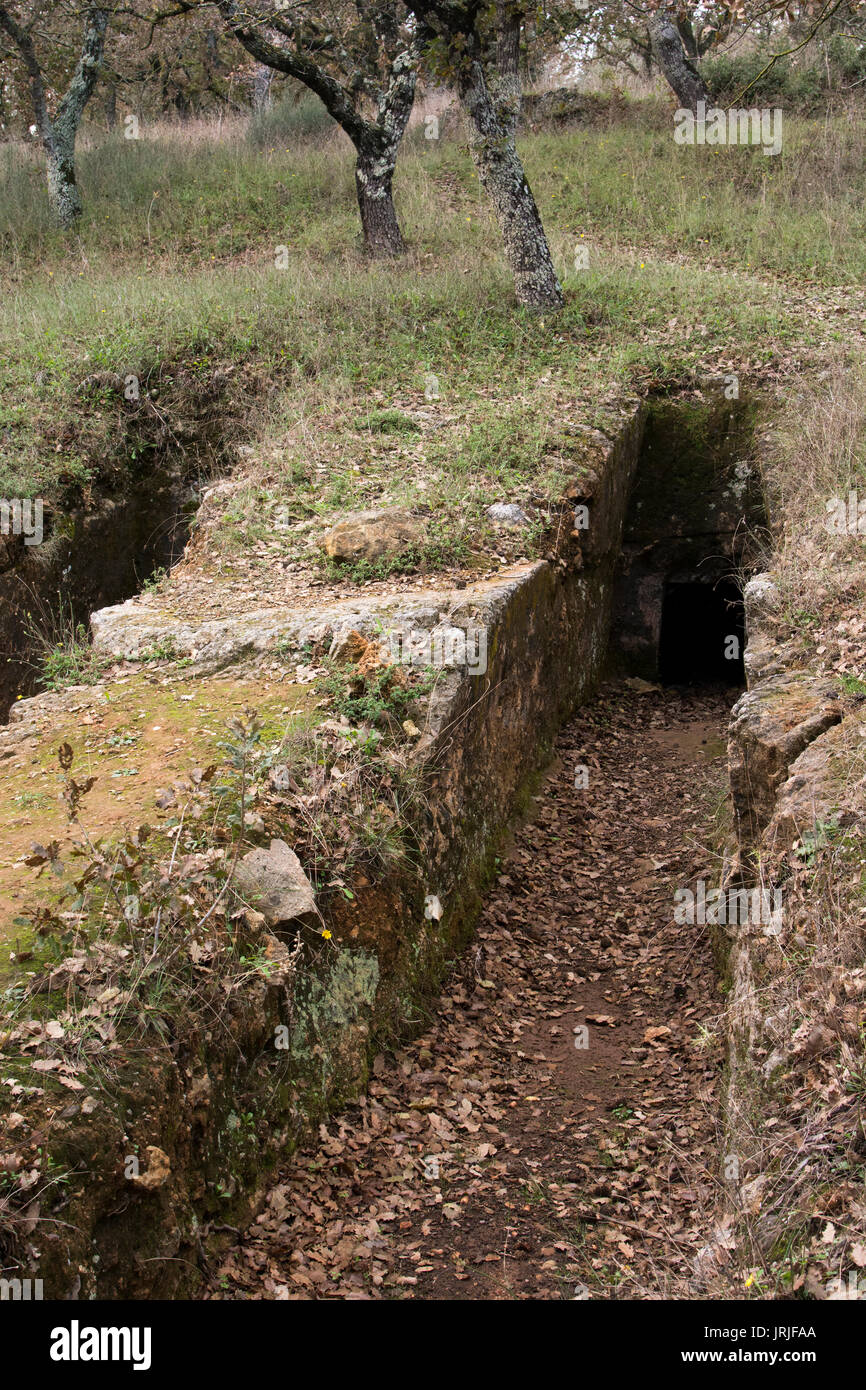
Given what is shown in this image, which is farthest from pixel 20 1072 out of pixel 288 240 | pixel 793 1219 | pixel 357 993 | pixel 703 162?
pixel 703 162

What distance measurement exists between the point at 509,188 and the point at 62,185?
8.28 metres

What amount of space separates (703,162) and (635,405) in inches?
357

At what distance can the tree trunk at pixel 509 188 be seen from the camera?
11266mm

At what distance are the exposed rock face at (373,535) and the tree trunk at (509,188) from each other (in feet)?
18.3

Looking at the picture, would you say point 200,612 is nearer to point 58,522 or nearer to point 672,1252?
point 58,522

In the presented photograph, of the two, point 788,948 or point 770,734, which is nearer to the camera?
point 788,948

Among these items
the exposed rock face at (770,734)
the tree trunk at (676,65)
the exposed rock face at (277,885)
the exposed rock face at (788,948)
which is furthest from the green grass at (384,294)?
the exposed rock face at (277,885)

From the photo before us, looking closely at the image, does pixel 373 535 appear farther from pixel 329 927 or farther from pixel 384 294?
pixel 384 294

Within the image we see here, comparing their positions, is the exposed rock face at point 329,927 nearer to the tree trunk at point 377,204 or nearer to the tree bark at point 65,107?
the tree trunk at point 377,204

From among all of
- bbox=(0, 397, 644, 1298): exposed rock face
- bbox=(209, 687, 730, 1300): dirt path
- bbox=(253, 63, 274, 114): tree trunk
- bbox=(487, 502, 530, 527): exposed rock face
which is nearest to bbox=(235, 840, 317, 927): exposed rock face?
bbox=(0, 397, 644, 1298): exposed rock face

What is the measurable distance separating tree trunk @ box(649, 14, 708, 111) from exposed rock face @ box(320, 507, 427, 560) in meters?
13.8

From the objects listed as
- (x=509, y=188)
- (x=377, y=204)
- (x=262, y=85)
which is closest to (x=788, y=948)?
(x=509, y=188)

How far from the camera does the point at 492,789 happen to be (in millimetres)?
7172

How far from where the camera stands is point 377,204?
1420 centimetres
